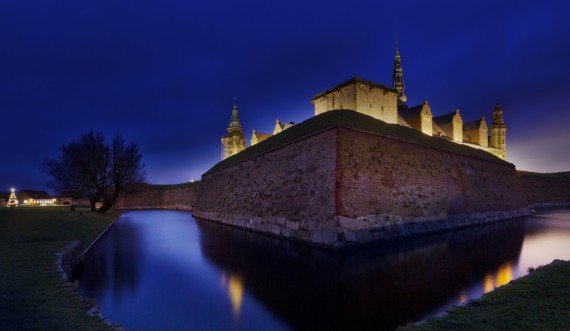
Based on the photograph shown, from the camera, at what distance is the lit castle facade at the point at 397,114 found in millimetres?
31594

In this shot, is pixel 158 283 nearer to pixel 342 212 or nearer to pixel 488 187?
pixel 342 212

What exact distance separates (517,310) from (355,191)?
440 inches

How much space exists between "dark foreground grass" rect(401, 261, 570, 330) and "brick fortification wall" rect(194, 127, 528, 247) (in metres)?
8.44

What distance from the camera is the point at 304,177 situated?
61.3ft

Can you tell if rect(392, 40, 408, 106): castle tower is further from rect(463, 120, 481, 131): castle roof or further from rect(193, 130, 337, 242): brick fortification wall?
rect(193, 130, 337, 242): brick fortification wall

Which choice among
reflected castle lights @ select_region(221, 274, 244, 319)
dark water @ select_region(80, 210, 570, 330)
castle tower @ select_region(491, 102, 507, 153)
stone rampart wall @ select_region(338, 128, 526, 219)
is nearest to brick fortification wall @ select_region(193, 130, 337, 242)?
stone rampart wall @ select_region(338, 128, 526, 219)

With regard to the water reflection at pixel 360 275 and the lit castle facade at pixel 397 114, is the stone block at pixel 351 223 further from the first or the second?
the lit castle facade at pixel 397 114

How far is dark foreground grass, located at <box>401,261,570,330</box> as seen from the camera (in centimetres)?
496

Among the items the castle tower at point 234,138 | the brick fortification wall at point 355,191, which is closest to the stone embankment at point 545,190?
the brick fortification wall at point 355,191

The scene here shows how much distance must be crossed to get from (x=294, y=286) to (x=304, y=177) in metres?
9.88

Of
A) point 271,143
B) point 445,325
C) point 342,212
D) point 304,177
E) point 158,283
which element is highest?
point 271,143

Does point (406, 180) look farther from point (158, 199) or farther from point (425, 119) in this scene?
point (158, 199)

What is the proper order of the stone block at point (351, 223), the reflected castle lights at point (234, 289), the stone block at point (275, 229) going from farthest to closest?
the stone block at point (275, 229), the stone block at point (351, 223), the reflected castle lights at point (234, 289)

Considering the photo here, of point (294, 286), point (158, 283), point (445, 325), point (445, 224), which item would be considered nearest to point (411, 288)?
point (294, 286)
